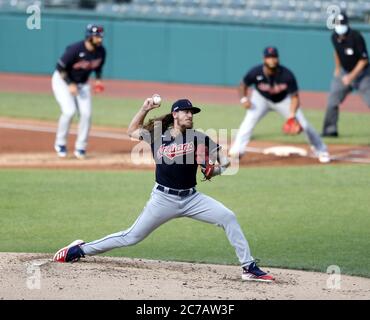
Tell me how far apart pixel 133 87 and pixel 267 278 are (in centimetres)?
1673

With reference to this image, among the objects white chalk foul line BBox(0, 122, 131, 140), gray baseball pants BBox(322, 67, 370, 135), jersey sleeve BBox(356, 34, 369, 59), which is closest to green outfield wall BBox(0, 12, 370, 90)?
gray baseball pants BBox(322, 67, 370, 135)

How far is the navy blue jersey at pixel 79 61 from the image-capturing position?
46.6ft

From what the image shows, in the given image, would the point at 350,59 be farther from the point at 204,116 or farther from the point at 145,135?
the point at 145,135

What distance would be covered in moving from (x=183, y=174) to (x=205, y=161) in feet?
0.68

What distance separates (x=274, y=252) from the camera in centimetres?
939

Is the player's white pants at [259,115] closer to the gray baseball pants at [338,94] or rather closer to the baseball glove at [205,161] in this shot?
the gray baseball pants at [338,94]

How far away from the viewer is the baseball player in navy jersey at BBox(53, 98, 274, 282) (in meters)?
7.85

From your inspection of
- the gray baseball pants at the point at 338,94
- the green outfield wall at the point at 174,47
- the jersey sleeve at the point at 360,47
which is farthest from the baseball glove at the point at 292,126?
the green outfield wall at the point at 174,47

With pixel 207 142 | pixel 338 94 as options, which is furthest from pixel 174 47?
pixel 207 142

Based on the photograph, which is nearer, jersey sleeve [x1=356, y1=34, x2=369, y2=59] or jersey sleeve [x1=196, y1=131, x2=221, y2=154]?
jersey sleeve [x1=196, y1=131, x2=221, y2=154]

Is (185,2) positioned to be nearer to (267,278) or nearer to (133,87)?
(133,87)

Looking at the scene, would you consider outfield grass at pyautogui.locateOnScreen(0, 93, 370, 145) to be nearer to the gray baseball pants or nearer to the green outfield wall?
the gray baseball pants

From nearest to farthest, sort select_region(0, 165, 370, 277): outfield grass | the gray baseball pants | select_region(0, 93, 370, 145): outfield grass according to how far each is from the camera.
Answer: select_region(0, 165, 370, 277): outfield grass → the gray baseball pants → select_region(0, 93, 370, 145): outfield grass
